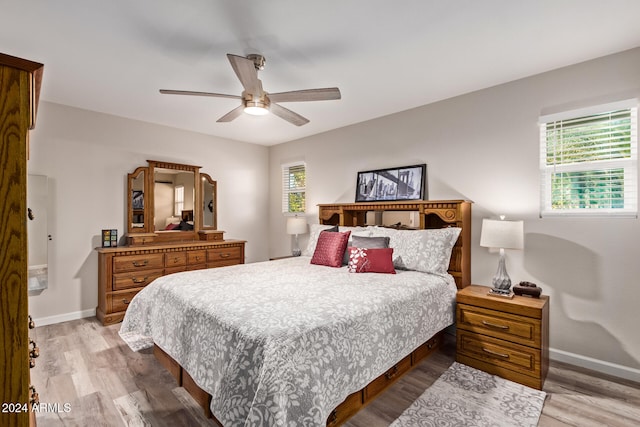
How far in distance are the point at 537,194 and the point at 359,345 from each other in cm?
221

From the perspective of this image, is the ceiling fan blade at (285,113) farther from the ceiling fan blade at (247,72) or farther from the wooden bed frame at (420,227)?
the wooden bed frame at (420,227)

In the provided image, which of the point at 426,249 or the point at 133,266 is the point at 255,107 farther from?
the point at 133,266

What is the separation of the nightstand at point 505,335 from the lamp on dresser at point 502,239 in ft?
0.43

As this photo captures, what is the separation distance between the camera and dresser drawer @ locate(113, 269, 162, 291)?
369 cm

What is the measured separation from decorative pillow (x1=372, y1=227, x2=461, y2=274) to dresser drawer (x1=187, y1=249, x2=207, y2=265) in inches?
106

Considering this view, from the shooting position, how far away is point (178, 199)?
4.59 meters

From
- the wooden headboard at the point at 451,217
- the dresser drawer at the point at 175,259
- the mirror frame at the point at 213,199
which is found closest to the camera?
the wooden headboard at the point at 451,217

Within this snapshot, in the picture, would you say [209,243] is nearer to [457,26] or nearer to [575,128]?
[457,26]

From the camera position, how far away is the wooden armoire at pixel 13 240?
91 cm

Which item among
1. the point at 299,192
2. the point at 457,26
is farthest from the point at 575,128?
the point at 299,192

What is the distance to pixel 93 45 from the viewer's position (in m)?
2.34

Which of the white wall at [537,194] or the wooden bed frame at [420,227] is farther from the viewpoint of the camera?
the white wall at [537,194]

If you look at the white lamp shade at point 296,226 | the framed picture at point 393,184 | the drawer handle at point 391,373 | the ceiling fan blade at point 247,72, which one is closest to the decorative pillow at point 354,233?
the framed picture at point 393,184

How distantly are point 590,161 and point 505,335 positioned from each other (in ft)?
5.33
